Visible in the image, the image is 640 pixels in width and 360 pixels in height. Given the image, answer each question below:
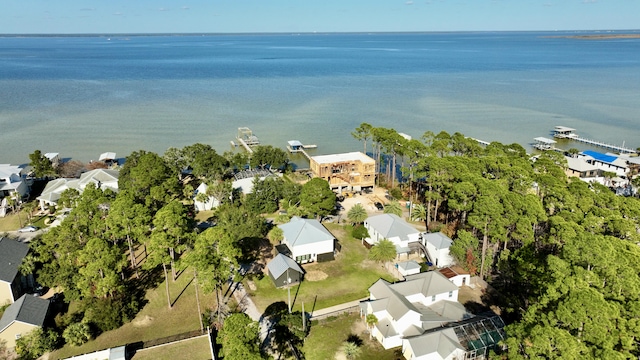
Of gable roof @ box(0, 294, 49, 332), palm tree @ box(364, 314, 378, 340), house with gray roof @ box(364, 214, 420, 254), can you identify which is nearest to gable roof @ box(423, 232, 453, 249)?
house with gray roof @ box(364, 214, 420, 254)

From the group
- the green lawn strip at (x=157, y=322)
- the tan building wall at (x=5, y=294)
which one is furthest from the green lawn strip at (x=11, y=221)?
the green lawn strip at (x=157, y=322)

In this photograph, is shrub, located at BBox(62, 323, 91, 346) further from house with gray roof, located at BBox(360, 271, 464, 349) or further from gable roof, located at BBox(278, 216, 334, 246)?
house with gray roof, located at BBox(360, 271, 464, 349)

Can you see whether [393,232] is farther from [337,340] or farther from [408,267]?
[337,340]

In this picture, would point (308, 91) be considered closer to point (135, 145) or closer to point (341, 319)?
point (135, 145)

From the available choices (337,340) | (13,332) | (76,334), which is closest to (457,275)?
(337,340)

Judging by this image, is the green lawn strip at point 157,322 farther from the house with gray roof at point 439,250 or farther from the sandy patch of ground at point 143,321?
the house with gray roof at point 439,250

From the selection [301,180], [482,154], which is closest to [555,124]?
[482,154]

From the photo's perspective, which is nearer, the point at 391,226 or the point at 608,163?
the point at 391,226
